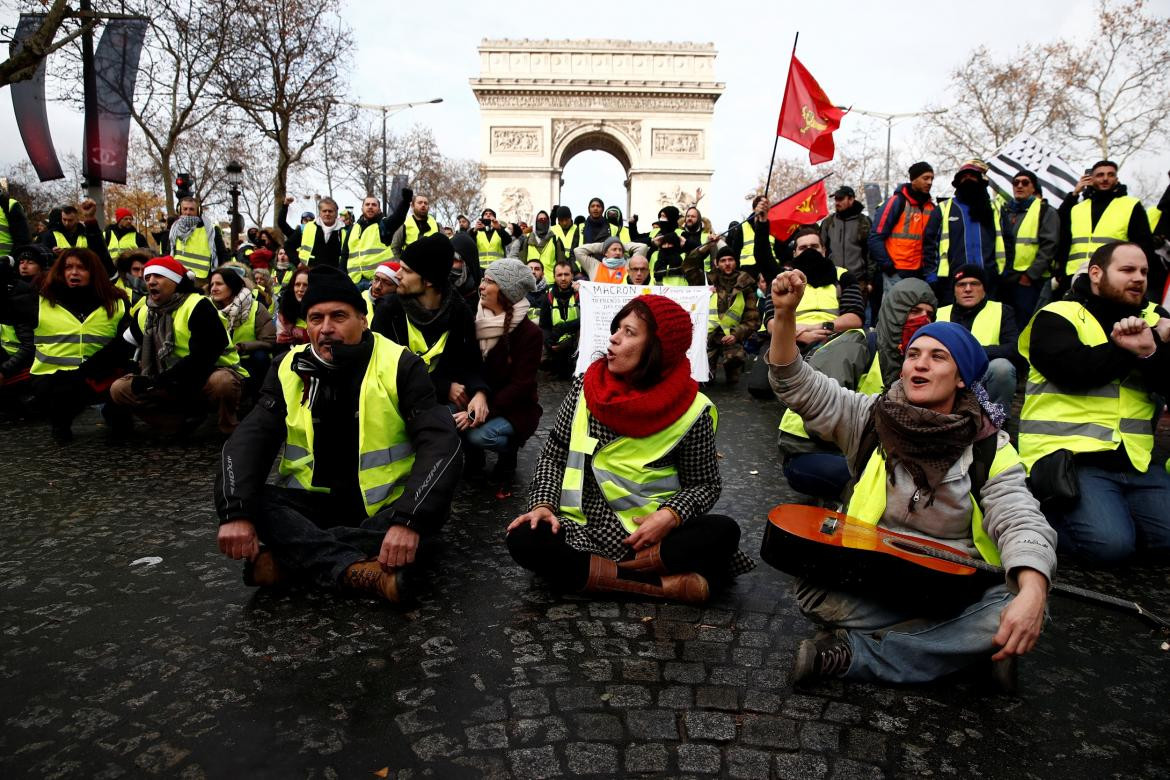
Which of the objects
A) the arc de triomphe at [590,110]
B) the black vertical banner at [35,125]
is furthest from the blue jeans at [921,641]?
the arc de triomphe at [590,110]

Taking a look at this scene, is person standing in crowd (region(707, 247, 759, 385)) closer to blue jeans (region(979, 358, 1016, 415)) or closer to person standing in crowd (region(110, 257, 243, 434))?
blue jeans (region(979, 358, 1016, 415))

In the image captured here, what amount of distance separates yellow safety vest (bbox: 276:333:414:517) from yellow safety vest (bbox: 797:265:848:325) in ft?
11.7

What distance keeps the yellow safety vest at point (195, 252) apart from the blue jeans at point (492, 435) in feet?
26.9

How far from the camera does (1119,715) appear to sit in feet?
7.71

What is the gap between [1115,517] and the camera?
3625 mm

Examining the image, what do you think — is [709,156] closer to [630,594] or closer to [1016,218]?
[1016,218]

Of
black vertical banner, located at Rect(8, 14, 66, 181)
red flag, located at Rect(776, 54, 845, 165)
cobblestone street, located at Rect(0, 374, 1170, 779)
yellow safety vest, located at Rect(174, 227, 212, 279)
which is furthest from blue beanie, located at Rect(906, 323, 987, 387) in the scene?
black vertical banner, located at Rect(8, 14, 66, 181)

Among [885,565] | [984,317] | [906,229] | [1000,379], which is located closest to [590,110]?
[906,229]

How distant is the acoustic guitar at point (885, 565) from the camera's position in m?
2.37

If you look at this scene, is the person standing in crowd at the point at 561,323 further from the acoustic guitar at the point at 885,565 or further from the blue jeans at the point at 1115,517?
the acoustic guitar at the point at 885,565

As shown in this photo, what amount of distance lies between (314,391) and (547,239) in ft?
33.9

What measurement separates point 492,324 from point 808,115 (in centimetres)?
602

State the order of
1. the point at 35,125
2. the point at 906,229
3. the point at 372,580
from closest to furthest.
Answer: the point at 372,580 → the point at 906,229 → the point at 35,125

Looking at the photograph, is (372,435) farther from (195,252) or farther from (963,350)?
(195,252)
